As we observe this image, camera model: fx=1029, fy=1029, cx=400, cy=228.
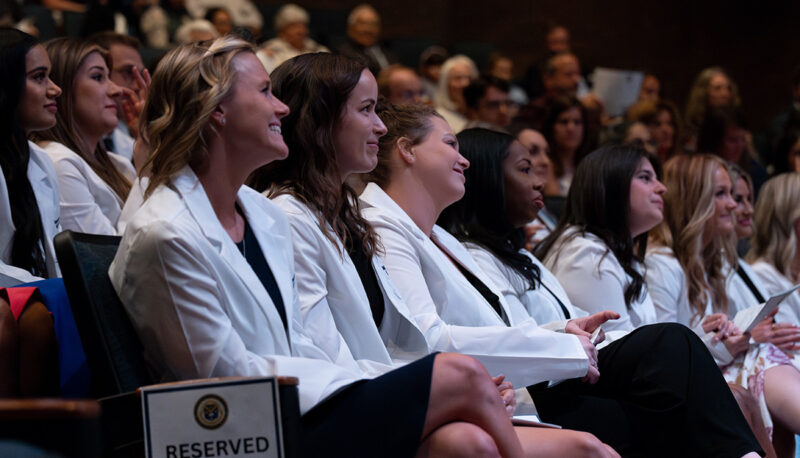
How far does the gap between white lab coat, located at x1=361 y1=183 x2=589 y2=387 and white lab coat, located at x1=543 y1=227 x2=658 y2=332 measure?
2.54 ft

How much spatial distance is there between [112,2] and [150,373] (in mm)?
5176

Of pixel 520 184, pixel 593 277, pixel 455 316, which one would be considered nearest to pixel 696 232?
pixel 593 277

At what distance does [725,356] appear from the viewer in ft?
12.1

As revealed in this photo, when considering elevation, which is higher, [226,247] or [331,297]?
[226,247]

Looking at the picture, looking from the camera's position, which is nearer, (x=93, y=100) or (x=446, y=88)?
(x=93, y=100)

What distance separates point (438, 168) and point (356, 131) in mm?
453

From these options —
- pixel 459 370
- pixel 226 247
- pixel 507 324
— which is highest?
pixel 226 247

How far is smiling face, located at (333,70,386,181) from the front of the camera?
259 cm

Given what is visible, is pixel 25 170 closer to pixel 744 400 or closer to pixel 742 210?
pixel 744 400

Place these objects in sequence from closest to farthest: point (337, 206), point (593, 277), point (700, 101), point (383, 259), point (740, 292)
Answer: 1. point (337, 206)
2. point (383, 259)
3. point (593, 277)
4. point (740, 292)
5. point (700, 101)

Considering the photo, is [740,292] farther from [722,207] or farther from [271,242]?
[271,242]

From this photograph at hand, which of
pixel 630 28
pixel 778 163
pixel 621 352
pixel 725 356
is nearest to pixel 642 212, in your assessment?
pixel 725 356

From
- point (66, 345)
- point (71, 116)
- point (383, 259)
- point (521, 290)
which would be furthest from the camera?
point (71, 116)

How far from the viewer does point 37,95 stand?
3.00 metres
